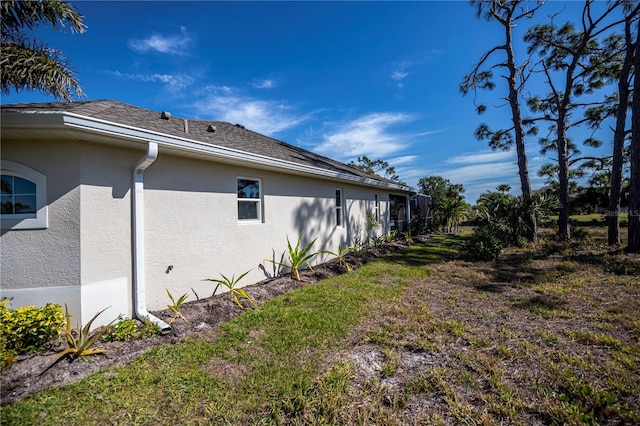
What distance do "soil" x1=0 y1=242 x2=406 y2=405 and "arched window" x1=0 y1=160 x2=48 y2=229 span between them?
5.75 ft

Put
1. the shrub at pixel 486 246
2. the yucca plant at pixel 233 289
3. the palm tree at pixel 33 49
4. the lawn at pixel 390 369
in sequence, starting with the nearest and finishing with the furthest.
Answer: the lawn at pixel 390 369
the yucca plant at pixel 233 289
the palm tree at pixel 33 49
the shrub at pixel 486 246

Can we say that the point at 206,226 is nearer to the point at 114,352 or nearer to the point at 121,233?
the point at 121,233

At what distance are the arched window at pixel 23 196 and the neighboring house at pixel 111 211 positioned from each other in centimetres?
1

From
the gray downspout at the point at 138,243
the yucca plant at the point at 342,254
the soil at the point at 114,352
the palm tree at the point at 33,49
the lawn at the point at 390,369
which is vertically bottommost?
the lawn at the point at 390,369

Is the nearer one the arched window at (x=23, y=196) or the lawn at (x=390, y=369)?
the lawn at (x=390, y=369)

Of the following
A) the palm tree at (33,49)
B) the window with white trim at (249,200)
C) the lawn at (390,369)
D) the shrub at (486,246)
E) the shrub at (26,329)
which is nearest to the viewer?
the lawn at (390,369)

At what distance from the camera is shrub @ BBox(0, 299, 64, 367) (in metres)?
2.90

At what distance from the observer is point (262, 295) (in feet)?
17.6

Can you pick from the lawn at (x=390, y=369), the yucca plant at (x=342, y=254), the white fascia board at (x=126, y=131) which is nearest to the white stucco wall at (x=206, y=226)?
the white fascia board at (x=126, y=131)

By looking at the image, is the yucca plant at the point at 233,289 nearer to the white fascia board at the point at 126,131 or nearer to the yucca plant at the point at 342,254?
the white fascia board at the point at 126,131

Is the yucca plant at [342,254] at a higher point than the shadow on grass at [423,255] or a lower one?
higher

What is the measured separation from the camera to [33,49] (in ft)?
19.6

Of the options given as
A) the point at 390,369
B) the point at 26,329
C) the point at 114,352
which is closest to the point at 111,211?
the point at 26,329

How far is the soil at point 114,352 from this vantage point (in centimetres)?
262
